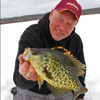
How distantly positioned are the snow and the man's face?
4.95ft

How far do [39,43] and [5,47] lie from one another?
275 centimetres

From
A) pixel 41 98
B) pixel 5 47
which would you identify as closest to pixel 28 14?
pixel 5 47

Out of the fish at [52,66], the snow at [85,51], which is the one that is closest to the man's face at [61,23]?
the fish at [52,66]

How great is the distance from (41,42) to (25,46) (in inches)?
12.4

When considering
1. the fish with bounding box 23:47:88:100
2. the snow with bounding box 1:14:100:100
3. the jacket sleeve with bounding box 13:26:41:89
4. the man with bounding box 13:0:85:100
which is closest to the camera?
the fish with bounding box 23:47:88:100

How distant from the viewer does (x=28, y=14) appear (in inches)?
209

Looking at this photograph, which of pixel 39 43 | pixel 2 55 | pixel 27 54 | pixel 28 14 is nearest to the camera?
pixel 27 54

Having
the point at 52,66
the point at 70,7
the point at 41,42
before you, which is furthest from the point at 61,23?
the point at 52,66

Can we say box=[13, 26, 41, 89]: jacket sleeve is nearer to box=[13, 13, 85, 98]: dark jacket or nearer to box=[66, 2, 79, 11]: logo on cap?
box=[13, 13, 85, 98]: dark jacket

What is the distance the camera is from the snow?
7.59ft

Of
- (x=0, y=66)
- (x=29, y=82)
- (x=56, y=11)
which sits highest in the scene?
(x=56, y=11)

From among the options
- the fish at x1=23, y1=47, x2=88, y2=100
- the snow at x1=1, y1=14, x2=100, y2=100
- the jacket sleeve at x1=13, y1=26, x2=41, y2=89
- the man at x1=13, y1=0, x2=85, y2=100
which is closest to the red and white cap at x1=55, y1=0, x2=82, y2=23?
the man at x1=13, y1=0, x2=85, y2=100

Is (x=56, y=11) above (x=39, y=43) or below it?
above

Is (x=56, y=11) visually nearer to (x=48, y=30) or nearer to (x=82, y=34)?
(x=48, y=30)
